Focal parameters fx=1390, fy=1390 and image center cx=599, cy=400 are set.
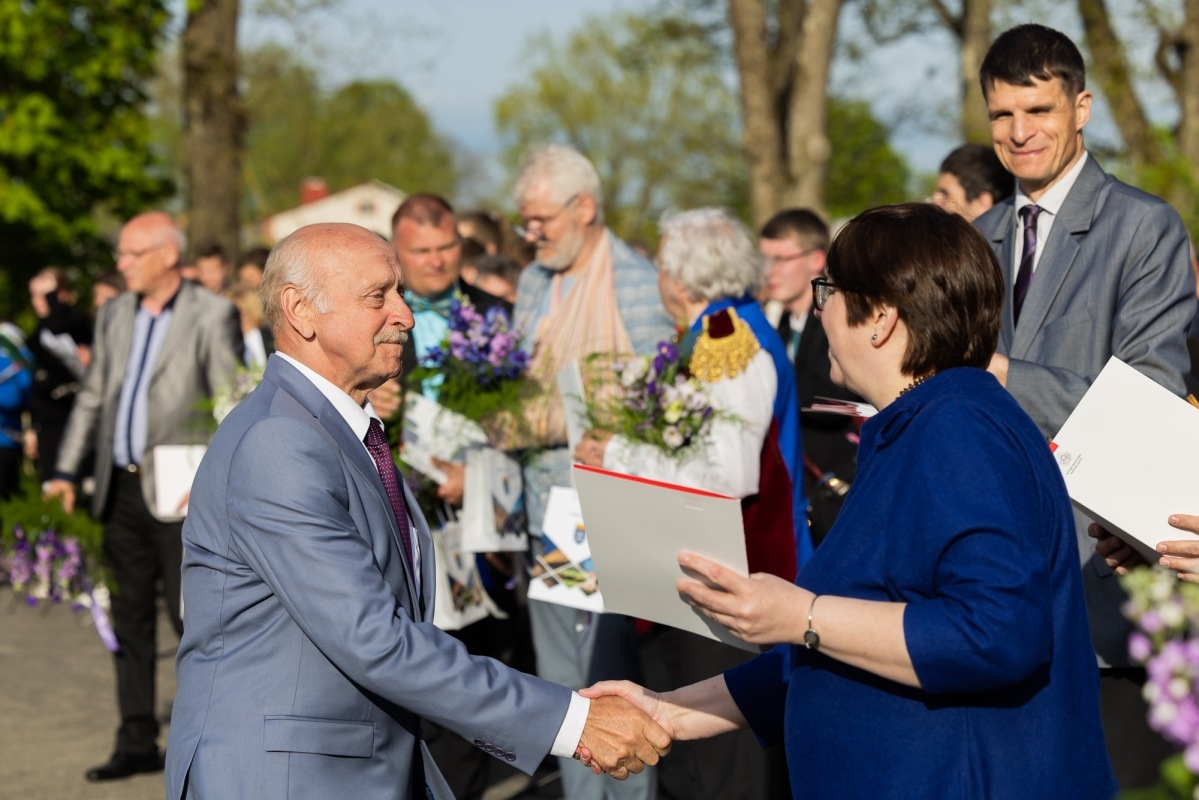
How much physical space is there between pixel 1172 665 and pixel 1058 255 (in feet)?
9.14

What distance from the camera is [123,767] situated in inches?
270

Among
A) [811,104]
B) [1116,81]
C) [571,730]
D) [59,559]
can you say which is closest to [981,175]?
[571,730]

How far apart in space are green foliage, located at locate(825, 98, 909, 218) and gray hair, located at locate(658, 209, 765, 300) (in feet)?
122

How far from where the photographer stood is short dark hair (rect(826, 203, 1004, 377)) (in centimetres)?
260

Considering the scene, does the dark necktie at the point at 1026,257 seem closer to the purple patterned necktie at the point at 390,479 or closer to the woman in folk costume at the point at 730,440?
the woman in folk costume at the point at 730,440

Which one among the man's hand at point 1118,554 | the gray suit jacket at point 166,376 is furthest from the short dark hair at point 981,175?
the gray suit jacket at point 166,376

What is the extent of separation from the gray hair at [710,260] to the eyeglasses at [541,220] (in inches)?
24.2

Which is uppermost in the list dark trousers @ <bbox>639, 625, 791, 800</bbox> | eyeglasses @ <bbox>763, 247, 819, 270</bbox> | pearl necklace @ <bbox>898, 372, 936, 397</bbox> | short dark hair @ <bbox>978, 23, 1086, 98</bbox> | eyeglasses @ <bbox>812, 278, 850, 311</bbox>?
short dark hair @ <bbox>978, 23, 1086, 98</bbox>

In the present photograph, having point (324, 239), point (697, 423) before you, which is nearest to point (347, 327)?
point (324, 239)

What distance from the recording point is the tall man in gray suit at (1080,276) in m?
3.84

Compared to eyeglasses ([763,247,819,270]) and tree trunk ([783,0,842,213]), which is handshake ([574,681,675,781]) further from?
tree trunk ([783,0,842,213])

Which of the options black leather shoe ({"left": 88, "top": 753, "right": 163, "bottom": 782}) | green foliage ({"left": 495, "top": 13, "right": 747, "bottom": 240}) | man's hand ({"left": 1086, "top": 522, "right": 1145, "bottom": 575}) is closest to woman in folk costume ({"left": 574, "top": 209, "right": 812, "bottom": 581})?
man's hand ({"left": 1086, "top": 522, "right": 1145, "bottom": 575})

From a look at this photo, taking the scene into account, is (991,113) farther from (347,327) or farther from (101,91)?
(101,91)

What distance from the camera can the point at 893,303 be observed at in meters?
2.64
